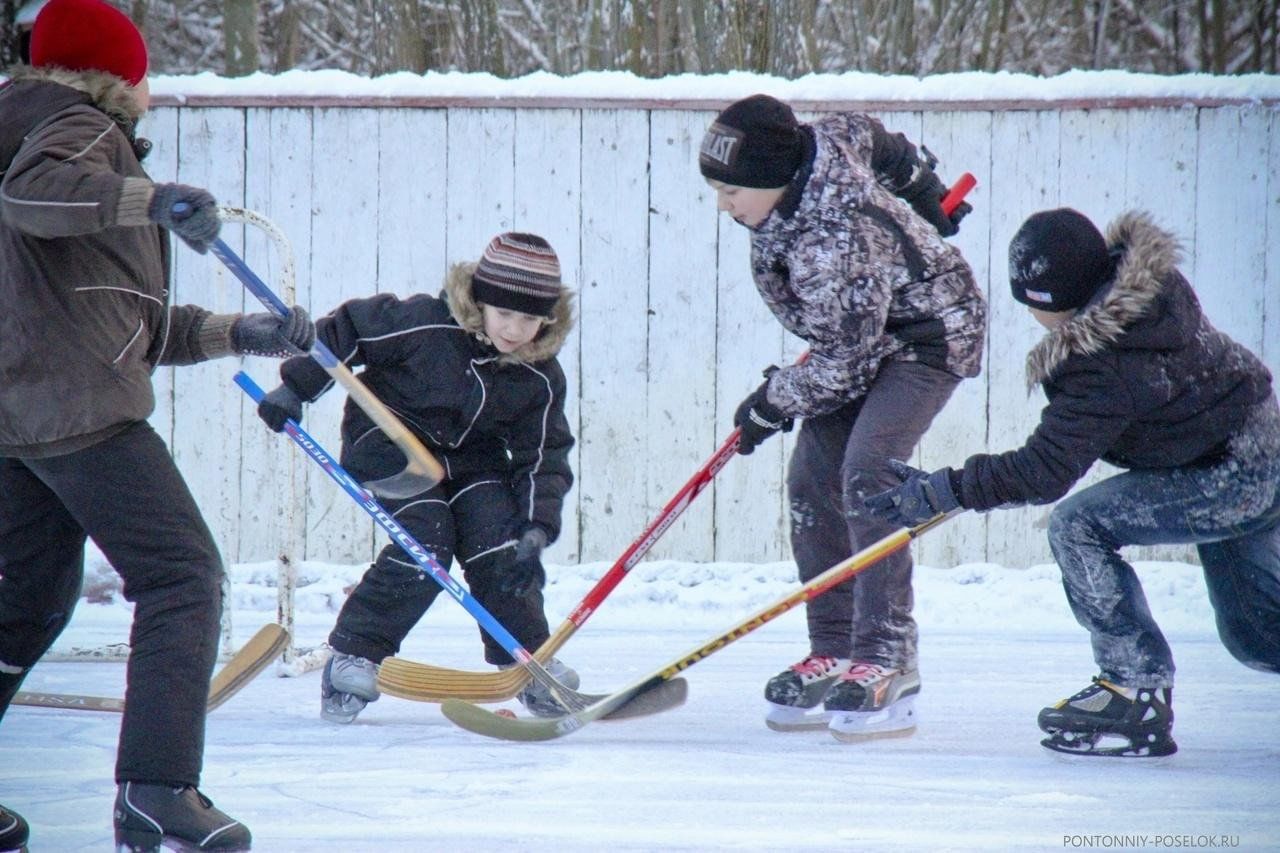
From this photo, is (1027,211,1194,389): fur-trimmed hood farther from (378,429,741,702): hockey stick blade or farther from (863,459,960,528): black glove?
(378,429,741,702): hockey stick blade

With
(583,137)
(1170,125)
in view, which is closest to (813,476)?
(583,137)

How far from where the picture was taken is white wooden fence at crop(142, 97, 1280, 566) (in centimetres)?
498

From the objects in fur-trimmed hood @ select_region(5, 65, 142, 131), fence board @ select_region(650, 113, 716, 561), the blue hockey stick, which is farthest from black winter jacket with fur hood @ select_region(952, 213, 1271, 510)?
fence board @ select_region(650, 113, 716, 561)

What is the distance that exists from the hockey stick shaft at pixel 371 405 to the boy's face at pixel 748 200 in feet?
2.79

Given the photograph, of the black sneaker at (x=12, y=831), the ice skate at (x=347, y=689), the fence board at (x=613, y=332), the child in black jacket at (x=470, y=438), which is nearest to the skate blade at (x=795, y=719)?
the child in black jacket at (x=470, y=438)

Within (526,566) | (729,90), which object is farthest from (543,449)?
(729,90)

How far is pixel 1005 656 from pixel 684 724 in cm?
122

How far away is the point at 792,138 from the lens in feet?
10.1

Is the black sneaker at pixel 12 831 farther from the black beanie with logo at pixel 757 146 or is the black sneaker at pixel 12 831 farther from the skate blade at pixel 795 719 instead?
the black beanie with logo at pixel 757 146

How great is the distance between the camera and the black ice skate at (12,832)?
7.20 feet

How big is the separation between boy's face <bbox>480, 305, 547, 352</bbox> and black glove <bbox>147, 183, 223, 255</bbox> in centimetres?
116

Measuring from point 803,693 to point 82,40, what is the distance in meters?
2.05

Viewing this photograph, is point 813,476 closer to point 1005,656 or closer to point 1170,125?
point 1005,656

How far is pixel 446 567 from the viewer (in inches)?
133
